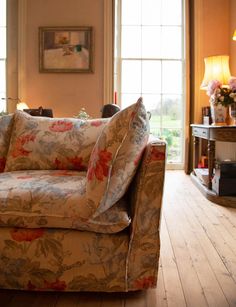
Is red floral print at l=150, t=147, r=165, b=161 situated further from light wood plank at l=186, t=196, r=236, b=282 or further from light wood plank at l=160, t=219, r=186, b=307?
light wood plank at l=186, t=196, r=236, b=282

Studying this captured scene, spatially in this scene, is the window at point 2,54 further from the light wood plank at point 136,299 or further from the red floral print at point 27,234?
the light wood plank at point 136,299

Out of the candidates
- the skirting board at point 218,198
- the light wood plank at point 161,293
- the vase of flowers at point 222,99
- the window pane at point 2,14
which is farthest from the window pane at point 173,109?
the light wood plank at point 161,293

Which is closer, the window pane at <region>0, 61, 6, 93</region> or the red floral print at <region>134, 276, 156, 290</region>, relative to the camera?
the red floral print at <region>134, 276, 156, 290</region>

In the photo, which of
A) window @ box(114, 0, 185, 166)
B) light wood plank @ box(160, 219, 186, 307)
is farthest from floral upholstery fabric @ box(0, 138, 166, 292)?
window @ box(114, 0, 185, 166)

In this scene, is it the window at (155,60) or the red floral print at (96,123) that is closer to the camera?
the red floral print at (96,123)

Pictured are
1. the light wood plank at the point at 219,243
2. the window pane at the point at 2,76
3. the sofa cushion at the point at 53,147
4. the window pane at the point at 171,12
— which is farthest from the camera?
the window pane at the point at 2,76

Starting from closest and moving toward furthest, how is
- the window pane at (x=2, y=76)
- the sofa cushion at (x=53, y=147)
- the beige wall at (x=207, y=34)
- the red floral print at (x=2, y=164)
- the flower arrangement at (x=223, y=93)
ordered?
1. the sofa cushion at (x=53, y=147)
2. the red floral print at (x=2, y=164)
3. the flower arrangement at (x=223, y=93)
4. the beige wall at (x=207, y=34)
5. the window pane at (x=2, y=76)

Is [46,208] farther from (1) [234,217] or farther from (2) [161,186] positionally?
(1) [234,217]

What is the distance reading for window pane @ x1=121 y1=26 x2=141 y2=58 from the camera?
525 cm

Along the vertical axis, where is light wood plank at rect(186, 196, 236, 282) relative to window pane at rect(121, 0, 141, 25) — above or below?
below

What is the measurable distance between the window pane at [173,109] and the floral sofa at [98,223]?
391 centimetres

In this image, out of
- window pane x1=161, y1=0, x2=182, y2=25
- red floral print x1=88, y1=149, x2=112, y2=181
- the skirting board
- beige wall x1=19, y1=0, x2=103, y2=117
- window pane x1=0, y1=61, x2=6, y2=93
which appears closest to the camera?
red floral print x1=88, y1=149, x2=112, y2=181

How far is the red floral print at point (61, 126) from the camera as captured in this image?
201 centimetres

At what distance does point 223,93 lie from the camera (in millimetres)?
3330
